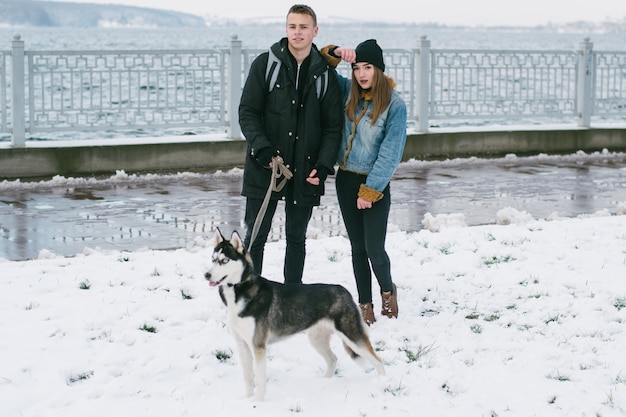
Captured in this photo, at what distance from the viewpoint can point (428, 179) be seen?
13297 millimetres

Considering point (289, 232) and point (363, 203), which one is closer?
point (363, 203)

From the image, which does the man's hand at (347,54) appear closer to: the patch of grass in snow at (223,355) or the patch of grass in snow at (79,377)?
the patch of grass in snow at (223,355)

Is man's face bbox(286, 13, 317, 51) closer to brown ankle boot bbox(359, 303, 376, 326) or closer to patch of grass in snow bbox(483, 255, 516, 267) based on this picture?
brown ankle boot bbox(359, 303, 376, 326)

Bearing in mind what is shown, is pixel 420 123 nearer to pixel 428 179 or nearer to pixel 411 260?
pixel 428 179

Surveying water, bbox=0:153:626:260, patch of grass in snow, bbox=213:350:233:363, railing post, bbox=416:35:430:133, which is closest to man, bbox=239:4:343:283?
patch of grass in snow, bbox=213:350:233:363

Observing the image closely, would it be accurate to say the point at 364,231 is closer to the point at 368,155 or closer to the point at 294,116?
the point at 368,155

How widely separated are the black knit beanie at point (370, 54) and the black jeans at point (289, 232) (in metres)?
0.97

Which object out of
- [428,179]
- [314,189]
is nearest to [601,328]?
[314,189]

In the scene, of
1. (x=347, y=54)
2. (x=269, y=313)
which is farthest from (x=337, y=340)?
(x=347, y=54)

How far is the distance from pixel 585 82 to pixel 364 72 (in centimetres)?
1136

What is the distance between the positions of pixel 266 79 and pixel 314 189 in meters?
0.73

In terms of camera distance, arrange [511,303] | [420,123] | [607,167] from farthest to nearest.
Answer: [420,123] → [607,167] → [511,303]

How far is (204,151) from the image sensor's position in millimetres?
14016

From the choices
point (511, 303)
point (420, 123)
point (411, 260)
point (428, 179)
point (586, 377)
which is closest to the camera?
point (586, 377)
